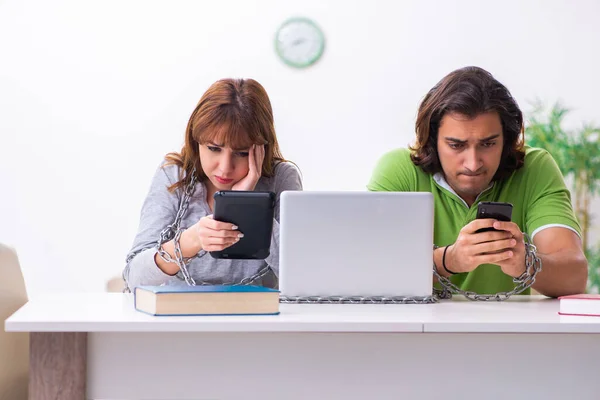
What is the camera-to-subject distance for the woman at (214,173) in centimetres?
204

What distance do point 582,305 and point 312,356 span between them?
0.51 m

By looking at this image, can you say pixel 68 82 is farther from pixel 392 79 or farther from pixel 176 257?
pixel 176 257

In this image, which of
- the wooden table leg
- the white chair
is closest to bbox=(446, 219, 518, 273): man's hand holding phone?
the wooden table leg

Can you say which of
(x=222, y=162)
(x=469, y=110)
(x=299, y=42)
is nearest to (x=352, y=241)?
(x=222, y=162)

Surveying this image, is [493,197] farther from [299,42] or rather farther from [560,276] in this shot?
[299,42]

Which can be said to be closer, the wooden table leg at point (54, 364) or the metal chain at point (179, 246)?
the wooden table leg at point (54, 364)

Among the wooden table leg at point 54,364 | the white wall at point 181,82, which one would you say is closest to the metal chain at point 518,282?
the wooden table leg at point 54,364

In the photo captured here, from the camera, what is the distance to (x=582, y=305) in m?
1.46

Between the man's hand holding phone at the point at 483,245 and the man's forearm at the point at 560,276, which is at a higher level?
the man's hand holding phone at the point at 483,245

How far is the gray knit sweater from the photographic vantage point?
6.51 feet

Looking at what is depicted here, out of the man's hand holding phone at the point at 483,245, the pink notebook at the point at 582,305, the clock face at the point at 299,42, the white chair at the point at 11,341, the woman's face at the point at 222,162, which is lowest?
the white chair at the point at 11,341

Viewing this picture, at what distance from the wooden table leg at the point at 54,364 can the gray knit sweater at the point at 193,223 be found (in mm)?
637

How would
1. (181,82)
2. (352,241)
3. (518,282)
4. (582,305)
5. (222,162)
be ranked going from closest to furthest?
1. (582,305)
2. (352,241)
3. (518,282)
4. (222,162)
5. (181,82)

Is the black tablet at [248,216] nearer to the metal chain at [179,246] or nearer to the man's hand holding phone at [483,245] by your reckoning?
the metal chain at [179,246]
